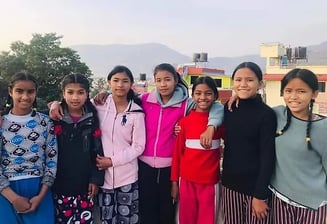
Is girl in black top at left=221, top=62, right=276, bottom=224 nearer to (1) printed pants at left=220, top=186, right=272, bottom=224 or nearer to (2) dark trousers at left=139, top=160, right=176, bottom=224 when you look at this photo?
(1) printed pants at left=220, top=186, right=272, bottom=224

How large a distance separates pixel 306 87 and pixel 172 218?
4.59 ft

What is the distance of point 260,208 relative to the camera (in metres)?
2.26

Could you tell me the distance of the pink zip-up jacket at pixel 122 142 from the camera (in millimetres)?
2641

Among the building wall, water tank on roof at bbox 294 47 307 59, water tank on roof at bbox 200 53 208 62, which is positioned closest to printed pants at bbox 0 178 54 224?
the building wall

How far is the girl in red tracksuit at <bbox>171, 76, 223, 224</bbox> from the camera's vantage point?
8.40 ft

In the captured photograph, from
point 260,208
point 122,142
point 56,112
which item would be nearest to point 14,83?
point 56,112

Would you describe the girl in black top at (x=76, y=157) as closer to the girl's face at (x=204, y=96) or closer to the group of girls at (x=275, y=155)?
the girl's face at (x=204, y=96)

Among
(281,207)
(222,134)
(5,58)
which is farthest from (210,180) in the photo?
(5,58)

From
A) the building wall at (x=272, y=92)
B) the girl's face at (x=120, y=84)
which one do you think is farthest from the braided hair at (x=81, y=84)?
the building wall at (x=272, y=92)

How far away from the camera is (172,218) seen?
2.80 m

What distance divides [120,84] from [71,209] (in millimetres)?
971

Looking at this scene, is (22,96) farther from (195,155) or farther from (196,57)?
(196,57)

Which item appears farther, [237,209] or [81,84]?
[81,84]

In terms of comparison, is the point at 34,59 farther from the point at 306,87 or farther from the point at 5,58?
the point at 306,87
